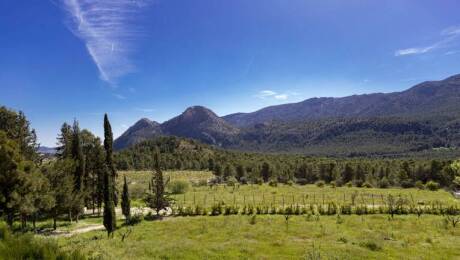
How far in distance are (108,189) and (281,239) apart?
19.8m

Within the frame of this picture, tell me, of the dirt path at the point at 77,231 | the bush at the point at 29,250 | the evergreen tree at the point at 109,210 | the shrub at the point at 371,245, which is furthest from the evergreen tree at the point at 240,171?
the bush at the point at 29,250

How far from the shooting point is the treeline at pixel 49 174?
29625mm

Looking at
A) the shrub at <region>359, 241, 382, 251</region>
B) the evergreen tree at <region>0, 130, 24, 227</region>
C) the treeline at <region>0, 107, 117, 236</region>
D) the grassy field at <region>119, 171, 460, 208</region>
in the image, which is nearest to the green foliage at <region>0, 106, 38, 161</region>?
the treeline at <region>0, 107, 117, 236</region>

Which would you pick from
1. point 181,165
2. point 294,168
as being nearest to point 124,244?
point 294,168

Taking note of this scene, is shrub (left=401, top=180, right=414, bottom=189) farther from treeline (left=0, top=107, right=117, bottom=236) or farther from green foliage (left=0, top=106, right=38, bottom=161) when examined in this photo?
green foliage (left=0, top=106, right=38, bottom=161)

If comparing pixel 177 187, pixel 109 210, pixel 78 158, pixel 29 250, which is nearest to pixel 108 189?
pixel 109 210

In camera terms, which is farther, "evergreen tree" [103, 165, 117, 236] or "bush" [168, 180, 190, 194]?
"bush" [168, 180, 190, 194]

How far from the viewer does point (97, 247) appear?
2550 cm

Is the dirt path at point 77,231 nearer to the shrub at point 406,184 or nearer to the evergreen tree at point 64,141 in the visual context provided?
the evergreen tree at point 64,141

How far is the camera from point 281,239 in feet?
97.2

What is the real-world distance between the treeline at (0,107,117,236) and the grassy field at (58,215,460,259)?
219 inches

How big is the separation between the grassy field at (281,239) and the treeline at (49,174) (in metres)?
5.55

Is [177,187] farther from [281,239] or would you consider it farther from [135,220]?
[281,239]

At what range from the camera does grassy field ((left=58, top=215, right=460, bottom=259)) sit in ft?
80.3
